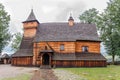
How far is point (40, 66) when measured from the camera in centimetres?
4262

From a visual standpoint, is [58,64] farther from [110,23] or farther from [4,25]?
[4,25]

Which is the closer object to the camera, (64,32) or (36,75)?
(36,75)

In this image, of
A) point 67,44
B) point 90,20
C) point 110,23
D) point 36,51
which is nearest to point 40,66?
point 36,51

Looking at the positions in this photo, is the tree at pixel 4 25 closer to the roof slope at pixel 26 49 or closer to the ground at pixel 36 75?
the roof slope at pixel 26 49

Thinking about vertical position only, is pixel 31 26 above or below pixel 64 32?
above

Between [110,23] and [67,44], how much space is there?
55.9 feet

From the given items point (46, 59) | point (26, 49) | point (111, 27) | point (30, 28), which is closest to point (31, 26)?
point (30, 28)

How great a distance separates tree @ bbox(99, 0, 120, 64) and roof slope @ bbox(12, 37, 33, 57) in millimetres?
18925

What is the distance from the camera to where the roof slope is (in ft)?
146

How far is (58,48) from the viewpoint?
43781mm

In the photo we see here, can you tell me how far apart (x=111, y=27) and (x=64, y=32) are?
1532 centimetres

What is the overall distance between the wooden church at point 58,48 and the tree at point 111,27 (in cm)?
989

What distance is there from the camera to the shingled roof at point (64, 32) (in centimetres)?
4453

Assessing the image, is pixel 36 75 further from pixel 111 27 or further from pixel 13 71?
pixel 111 27
